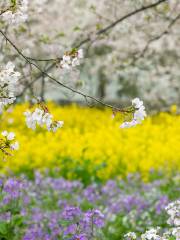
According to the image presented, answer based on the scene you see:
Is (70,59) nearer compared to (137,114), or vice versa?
(137,114)

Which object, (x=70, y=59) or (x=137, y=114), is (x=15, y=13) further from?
(x=137, y=114)

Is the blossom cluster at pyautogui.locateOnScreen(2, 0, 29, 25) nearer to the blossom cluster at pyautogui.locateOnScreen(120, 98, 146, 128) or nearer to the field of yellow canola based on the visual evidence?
the blossom cluster at pyautogui.locateOnScreen(120, 98, 146, 128)

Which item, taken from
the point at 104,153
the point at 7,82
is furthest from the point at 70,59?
the point at 104,153

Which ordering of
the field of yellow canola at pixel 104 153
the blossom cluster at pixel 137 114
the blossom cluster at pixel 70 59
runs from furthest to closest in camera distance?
1. the field of yellow canola at pixel 104 153
2. the blossom cluster at pixel 70 59
3. the blossom cluster at pixel 137 114

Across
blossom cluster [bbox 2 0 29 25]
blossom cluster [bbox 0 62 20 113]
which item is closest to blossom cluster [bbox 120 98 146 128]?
blossom cluster [bbox 0 62 20 113]

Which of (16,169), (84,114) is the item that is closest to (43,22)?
(84,114)

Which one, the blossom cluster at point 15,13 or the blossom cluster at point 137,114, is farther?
the blossom cluster at point 15,13

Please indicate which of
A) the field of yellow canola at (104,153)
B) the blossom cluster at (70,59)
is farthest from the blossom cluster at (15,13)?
the field of yellow canola at (104,153)

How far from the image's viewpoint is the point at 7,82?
312 cm

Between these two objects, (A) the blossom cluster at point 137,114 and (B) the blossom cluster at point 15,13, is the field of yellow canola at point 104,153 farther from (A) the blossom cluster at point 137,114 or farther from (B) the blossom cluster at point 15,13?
(A) the blossom cluster at point 137,114

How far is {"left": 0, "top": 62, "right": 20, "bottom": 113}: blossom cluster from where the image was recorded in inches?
121

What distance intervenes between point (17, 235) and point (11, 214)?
0.22 meters

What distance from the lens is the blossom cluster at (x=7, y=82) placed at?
3.08 meters

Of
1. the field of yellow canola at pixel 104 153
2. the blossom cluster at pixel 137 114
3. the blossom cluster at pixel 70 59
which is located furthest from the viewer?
the field of yellow canola at pixel 104 153
